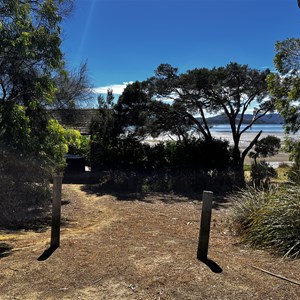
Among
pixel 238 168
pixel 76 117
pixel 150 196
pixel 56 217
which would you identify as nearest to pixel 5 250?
pixel 56 217

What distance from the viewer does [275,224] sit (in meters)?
5.96

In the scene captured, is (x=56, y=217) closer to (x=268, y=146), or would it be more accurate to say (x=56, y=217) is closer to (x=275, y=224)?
(x=275, y=224)

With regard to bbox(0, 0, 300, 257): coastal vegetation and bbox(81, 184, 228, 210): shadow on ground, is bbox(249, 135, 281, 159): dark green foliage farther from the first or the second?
bbox(81, 184, 228, 210): shadow on ground

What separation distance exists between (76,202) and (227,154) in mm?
8046

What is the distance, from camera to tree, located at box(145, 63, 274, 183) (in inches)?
680

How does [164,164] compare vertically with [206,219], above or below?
below

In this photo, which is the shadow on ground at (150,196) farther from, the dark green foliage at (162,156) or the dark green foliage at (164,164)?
the dark green foliage at (162,156)

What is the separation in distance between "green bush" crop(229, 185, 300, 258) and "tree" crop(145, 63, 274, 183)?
1060 cm

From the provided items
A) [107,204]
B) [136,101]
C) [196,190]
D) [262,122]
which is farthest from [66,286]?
[262,122]

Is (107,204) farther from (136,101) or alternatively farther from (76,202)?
(136,101)

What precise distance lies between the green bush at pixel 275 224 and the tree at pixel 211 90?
10604mm

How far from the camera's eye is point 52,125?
32.6 ft

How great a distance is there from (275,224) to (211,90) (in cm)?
1228

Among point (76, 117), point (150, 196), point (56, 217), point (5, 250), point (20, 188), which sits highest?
point (76, 117)
